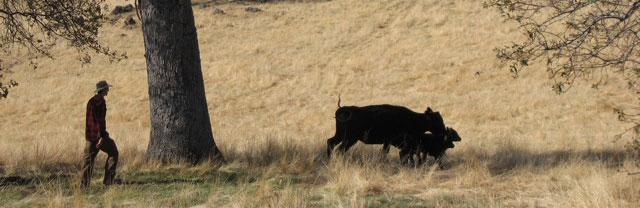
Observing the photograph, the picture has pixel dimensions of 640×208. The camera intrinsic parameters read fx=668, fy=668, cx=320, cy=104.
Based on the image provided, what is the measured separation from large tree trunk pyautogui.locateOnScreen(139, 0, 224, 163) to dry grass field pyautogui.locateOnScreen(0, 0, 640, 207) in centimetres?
51

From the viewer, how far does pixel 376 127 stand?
490 inches

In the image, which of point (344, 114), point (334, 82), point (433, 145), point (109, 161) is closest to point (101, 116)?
point (109, 161)

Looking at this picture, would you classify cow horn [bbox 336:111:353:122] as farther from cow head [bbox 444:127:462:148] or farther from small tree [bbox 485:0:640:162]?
small tree [bbox 485:0:640:162]

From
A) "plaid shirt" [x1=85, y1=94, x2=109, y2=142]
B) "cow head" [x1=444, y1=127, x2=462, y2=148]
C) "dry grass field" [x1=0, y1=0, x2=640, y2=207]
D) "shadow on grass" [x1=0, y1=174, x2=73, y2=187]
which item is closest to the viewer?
"dry grass field" [x1=0, y1=0, x2=640, y2=207]

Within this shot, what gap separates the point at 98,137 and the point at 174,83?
2.03 meters

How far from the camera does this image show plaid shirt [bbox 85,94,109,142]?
9.62 m

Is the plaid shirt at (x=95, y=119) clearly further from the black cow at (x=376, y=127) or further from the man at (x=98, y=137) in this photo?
the black cow at (x=376, y=127)

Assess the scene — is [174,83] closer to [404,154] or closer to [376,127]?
[376,127]

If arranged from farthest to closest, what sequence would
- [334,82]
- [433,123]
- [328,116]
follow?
[334,82] < [328,116] < [433,123]

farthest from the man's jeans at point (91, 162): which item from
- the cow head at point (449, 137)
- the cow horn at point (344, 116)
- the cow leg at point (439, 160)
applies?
the cow head at point (449, 137)

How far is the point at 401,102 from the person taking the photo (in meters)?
27.9

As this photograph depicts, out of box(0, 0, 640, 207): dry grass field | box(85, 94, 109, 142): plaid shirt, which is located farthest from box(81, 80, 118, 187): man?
box(0, 0, 640, 207): dry grass field

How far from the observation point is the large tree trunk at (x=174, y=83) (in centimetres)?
1140

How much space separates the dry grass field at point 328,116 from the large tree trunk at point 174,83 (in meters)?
0.51
